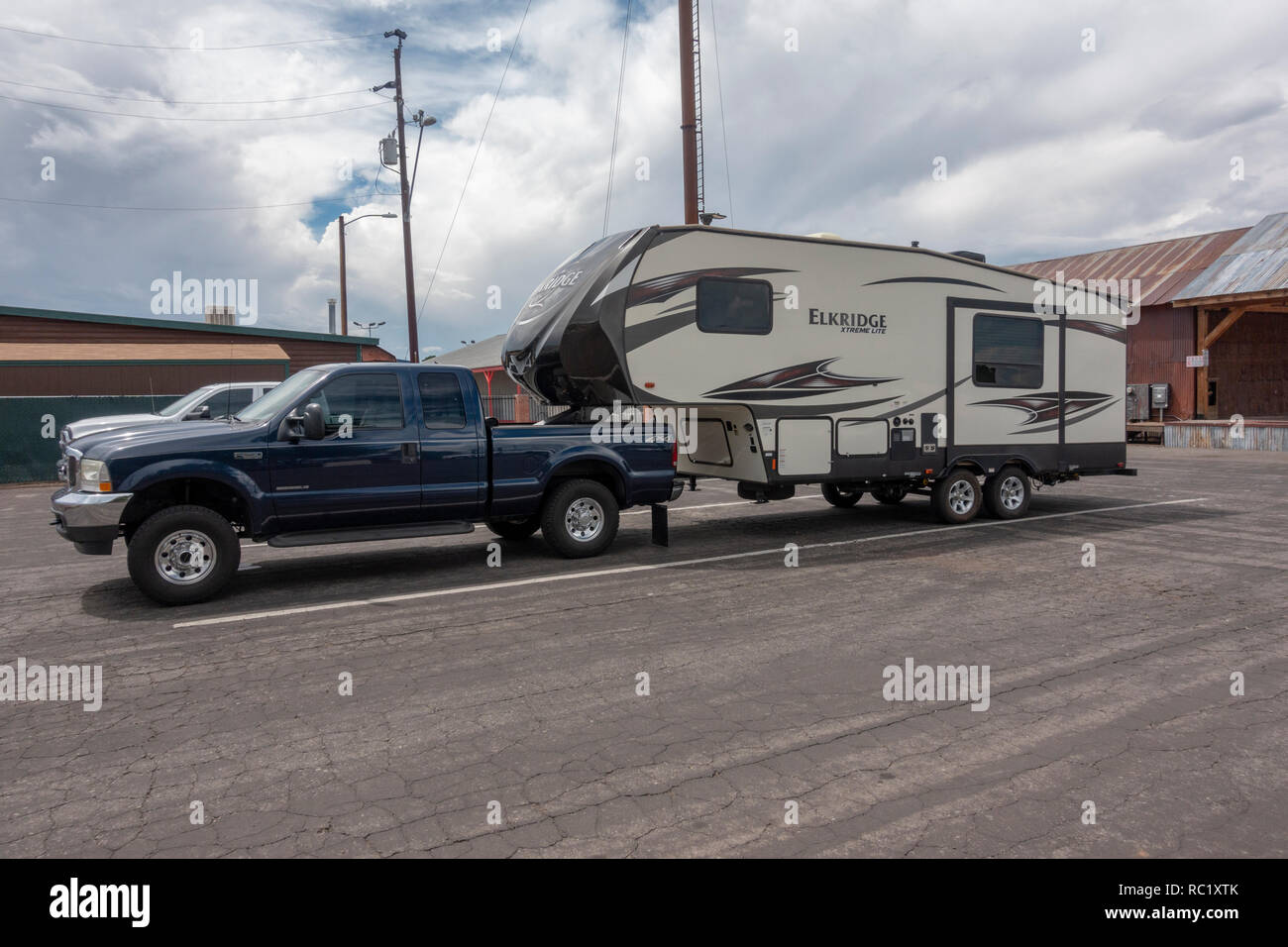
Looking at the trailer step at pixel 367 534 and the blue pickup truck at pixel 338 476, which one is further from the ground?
the blue pickup truck at pixel 338 476

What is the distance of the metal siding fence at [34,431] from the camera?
19.3 metres

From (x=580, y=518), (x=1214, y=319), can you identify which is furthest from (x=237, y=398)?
(x=1214, y=319)

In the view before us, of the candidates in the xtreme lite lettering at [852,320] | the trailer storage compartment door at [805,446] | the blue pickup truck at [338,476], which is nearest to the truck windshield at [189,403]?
the blue pickup truck at [338,476]

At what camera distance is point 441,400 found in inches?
340

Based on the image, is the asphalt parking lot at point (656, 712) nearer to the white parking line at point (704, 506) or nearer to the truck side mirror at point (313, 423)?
the truck side mirror at point (313, 423)

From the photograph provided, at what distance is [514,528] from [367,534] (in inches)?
98.9

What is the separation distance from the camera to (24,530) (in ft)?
40.2

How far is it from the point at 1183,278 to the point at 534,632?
33505 millimetres

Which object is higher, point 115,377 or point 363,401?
point 115,377

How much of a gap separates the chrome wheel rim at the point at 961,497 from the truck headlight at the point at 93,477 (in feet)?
32.1

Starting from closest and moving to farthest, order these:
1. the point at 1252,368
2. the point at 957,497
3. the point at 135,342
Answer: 1. the point at 957,497
2. the point at 135,342
3. the point at 1252,368

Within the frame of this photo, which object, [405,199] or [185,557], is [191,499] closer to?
[185,557]
